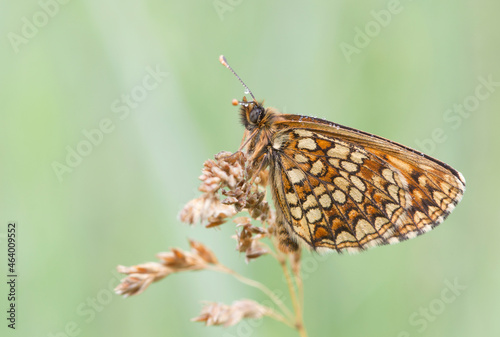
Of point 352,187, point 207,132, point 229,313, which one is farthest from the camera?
point 207,132

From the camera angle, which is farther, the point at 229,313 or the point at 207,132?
the point at 207,132

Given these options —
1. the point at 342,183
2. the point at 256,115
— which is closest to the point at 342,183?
the point at 342,183

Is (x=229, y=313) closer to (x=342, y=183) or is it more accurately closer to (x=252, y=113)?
(x=342, y=183)

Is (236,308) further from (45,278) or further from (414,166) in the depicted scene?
(45,278)

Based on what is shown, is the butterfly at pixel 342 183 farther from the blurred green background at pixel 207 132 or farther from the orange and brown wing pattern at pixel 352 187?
the blurred green background at pixel 207 132

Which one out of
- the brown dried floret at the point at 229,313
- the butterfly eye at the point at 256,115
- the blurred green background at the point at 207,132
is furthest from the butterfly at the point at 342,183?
the blurred green background at the point at 207,132

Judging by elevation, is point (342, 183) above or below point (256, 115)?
below
